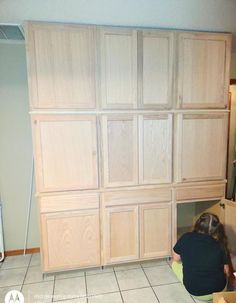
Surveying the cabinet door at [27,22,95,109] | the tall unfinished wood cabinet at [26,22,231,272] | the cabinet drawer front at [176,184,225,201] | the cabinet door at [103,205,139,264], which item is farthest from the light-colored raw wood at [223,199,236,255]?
the cabinet door at [27,22,95,109]

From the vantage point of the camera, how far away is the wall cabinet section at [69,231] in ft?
7.34

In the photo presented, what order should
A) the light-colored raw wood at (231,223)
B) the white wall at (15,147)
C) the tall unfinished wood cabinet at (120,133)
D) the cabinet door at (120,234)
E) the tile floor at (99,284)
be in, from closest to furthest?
the tile floor at (99,284) < the tall unfinished wood cabinet at (120,133) < the cabinet door at (120,234) < the light-colored raw wood at (231,223) < the white wall at (15,147)

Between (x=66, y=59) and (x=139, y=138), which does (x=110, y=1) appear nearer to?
(x=66, y=59)

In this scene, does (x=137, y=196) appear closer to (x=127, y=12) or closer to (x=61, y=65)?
(x=61, y=65)

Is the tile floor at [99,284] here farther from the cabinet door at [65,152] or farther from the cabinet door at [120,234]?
the cabinet door at [65,152]

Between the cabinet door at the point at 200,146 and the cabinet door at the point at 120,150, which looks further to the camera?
the cabinet door at the point at 200,146

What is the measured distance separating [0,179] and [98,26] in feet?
6.16

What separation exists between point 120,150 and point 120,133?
0.16 m

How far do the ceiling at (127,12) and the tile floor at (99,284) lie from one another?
233cm

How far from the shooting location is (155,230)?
246 cm

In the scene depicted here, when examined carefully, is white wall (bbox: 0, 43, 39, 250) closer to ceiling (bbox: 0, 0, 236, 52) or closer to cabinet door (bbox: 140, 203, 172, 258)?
ceiling (bbox: 0, 0, 236, 52)

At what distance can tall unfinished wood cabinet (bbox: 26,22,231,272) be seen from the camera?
2.15 meters

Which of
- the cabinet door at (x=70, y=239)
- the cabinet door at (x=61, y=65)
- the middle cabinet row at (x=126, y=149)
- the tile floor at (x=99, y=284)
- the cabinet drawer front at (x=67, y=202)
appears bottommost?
the tile floor at (x=99, y=284)

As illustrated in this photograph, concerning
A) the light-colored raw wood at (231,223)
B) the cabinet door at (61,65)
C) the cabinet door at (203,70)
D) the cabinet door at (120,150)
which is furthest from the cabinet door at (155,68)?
the light-colored raw wood at (231,223)
